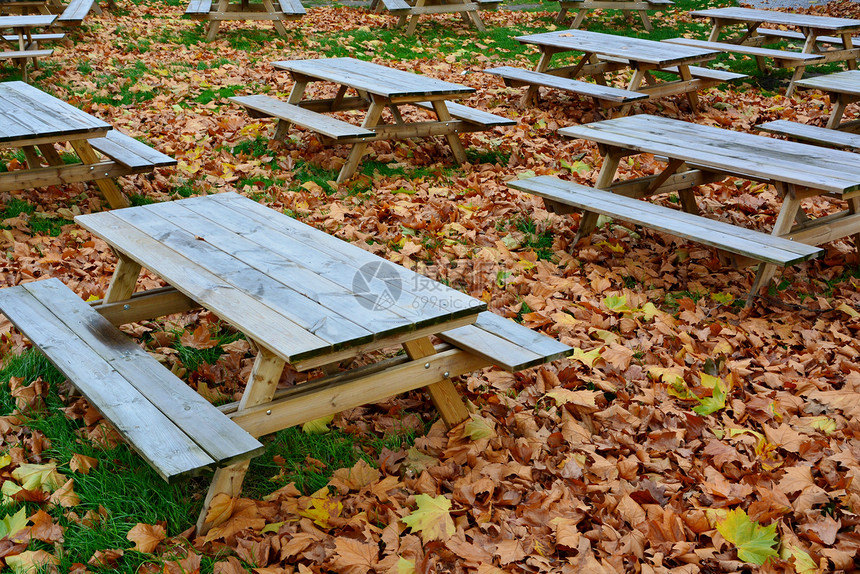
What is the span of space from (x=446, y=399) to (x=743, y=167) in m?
2.21

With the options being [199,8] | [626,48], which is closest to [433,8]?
[199,8]

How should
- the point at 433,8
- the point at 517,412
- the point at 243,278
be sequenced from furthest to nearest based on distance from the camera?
1. the point at 433,8
2. the point at 517,412
3. the point at 243,278

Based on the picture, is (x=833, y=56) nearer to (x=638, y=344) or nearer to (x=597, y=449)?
(x=638, y=344)

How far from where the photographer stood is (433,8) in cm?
1062

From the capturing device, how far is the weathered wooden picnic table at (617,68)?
6.98 metres

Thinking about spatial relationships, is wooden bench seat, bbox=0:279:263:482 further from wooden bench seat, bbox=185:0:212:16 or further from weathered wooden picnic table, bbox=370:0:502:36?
weathered wooden picnic table, bbox=370:0:502:36

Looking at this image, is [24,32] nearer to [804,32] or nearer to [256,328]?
[256,328]

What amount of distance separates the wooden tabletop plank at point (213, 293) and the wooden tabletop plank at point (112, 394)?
36cm

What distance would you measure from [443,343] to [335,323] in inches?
28.6

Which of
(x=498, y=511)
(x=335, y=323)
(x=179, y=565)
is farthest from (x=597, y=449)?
(x=179, y=565)

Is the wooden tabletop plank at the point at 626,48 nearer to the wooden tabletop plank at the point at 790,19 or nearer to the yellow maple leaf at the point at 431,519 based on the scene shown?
the wooden tabletop plank at the point at 790,19

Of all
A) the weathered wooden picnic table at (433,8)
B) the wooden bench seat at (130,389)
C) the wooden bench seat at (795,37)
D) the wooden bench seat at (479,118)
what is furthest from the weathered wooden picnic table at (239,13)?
the wooden bench seat at (130,389)

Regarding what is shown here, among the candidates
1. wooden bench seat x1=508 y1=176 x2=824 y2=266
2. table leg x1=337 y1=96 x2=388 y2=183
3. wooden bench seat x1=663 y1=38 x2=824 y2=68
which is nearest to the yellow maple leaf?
wooden bench seat x1=508 y1=176 x2=824 y2=266

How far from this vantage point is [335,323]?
236 cm
